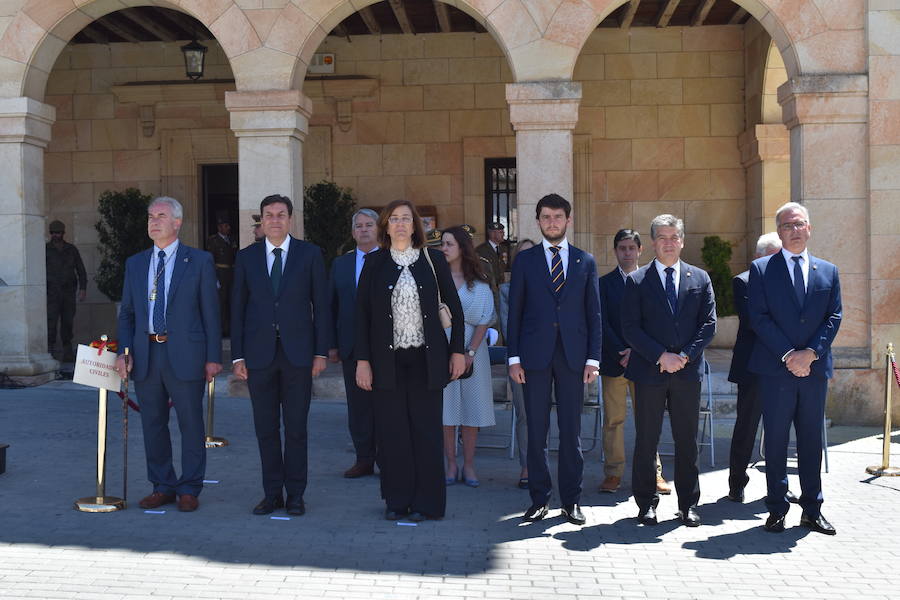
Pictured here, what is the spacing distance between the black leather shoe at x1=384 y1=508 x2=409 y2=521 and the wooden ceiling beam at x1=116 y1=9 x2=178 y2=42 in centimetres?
852

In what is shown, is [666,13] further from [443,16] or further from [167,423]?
[167,423]

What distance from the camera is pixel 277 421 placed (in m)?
5.67

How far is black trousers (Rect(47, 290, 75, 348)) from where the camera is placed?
1221 cm

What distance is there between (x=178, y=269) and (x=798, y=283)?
136 inches

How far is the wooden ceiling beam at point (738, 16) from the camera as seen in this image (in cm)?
1251

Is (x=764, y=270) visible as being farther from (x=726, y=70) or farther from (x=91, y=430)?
(x=726, y=70)

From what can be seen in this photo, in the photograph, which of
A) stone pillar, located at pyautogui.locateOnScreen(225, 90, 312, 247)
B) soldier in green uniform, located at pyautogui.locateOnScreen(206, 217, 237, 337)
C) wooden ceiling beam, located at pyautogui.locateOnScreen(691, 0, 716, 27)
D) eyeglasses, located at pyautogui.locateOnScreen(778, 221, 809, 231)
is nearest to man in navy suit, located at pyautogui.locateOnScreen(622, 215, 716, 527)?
eyeglasses, located at pyautogui.locateOnScreen(778, 221, 809, 231)

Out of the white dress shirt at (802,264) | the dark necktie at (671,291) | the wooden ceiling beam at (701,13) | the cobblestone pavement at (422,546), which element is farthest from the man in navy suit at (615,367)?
the wooden ceiling beam at (701,13)

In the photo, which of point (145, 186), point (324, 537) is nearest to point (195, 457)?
point (324, 537)

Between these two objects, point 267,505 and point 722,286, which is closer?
point 267,505

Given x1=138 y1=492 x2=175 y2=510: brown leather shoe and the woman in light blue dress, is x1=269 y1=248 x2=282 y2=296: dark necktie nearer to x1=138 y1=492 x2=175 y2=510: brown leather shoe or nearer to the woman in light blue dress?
the woman in light blue dress

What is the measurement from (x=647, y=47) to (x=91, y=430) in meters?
8.77

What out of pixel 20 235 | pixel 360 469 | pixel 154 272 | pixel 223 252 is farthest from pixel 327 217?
pixel 154 272

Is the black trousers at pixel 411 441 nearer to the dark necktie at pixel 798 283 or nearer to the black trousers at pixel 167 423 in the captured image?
the black trousers at pixel 167 423
